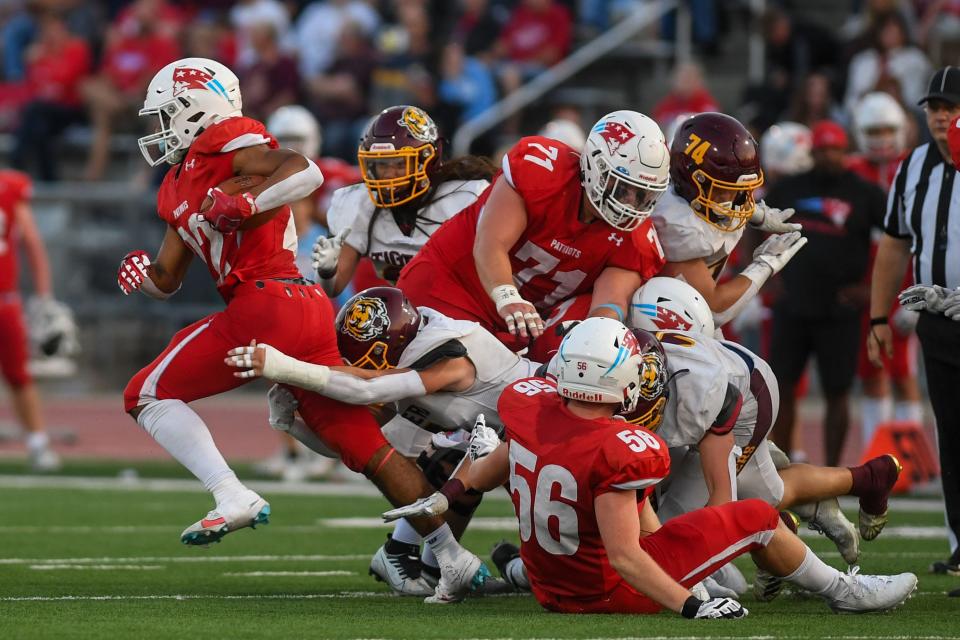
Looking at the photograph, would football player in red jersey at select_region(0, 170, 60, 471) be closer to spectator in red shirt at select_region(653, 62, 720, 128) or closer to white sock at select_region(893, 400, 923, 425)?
spectator in red shirt at select_region(653, 62, 720, 128)

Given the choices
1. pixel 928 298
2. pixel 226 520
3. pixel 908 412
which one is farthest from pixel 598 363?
pixel 908 412

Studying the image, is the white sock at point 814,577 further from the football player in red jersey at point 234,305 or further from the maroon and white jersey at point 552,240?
the maroon and white jersey at point 552,240

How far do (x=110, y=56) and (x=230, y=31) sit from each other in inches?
47.4

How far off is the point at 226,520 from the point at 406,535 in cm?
92

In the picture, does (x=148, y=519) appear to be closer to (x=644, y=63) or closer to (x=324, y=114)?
(x=324, y=114)

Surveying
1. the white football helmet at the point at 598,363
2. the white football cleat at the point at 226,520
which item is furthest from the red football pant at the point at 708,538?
the white football cleat at the point at 226,520

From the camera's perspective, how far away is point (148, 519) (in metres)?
9.26

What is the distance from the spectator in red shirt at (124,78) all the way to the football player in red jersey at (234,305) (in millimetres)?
10397

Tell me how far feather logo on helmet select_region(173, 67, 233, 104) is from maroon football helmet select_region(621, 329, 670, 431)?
1.86 metres

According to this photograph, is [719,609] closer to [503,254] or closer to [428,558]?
[428,558]

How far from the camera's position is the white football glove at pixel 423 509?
5859 mm

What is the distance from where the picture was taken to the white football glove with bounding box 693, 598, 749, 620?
5.40 meters

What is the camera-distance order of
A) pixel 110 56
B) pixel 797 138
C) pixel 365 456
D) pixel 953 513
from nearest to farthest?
pixel 365 456 < pixel 953 513 < pixel 797 138 < pixel 110 56

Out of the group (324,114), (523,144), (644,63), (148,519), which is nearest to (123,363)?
(324,114)
